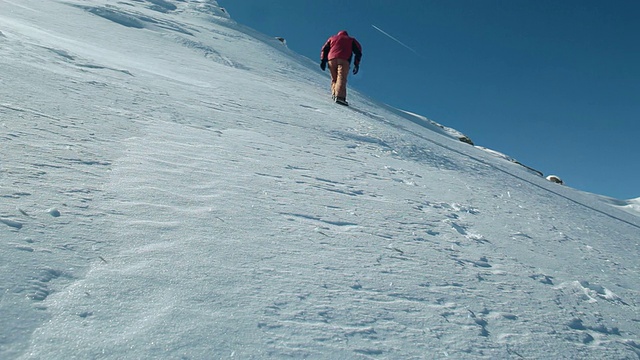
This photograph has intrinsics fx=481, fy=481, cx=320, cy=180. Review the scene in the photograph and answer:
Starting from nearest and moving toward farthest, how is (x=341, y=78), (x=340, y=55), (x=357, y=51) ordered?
1. (x=341, y=78)
2. (x=340, y=55)
3. (x=357, y=51)

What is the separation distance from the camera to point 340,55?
35.5 ft

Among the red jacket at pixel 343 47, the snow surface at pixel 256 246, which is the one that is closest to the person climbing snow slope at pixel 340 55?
the red jacket at pixel 343 47

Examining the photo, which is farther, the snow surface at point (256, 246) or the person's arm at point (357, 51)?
the person's arm at point (357, 51)

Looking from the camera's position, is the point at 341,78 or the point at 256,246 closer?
the point at 256,246

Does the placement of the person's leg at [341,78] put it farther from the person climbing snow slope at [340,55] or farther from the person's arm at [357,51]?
the person's arm at [357,51]

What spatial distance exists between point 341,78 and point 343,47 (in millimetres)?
912

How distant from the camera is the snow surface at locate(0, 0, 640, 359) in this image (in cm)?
181

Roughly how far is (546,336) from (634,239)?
4.08 metres

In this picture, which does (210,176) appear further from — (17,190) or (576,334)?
(576,334)

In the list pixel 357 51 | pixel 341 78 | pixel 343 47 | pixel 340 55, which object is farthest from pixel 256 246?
pixel 357 51

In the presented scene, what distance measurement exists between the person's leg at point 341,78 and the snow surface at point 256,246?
418 cm

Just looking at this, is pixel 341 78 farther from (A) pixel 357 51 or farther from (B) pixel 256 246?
(B) pixel 256 246

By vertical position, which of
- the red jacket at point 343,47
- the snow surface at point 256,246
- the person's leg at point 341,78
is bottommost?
the snow surface at point 256,246

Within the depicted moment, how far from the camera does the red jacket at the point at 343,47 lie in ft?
35.5
